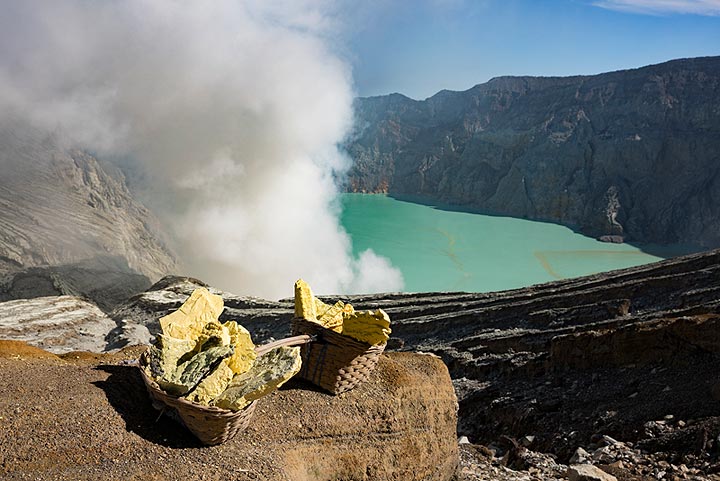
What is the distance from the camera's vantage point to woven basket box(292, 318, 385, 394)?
5.29 metres

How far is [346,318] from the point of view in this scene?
5.54 meters

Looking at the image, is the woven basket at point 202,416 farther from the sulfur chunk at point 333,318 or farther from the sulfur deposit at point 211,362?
Result: the sulfur chunk at point 333,318

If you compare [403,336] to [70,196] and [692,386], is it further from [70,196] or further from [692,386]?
[70,196]

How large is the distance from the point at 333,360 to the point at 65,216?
34214 millimetres

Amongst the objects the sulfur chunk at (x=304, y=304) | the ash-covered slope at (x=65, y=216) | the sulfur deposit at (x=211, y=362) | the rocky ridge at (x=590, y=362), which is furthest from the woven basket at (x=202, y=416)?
the ash-covered slope at (x=65, y=216)

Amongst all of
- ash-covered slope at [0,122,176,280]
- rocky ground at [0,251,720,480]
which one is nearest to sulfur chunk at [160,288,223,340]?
rocky ground at [0,251,720,480]

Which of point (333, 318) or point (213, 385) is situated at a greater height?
point (333, 318)

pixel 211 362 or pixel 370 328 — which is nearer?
pixel 211 362

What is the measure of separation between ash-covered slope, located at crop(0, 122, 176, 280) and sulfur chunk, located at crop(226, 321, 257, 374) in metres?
30.2

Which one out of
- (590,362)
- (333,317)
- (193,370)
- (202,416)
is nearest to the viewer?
(202,416)

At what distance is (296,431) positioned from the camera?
15.6 feet

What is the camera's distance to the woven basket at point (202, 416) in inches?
155

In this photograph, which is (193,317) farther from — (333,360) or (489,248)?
(489,248)

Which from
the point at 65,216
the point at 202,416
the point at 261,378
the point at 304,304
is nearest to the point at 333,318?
the point at 304,304
